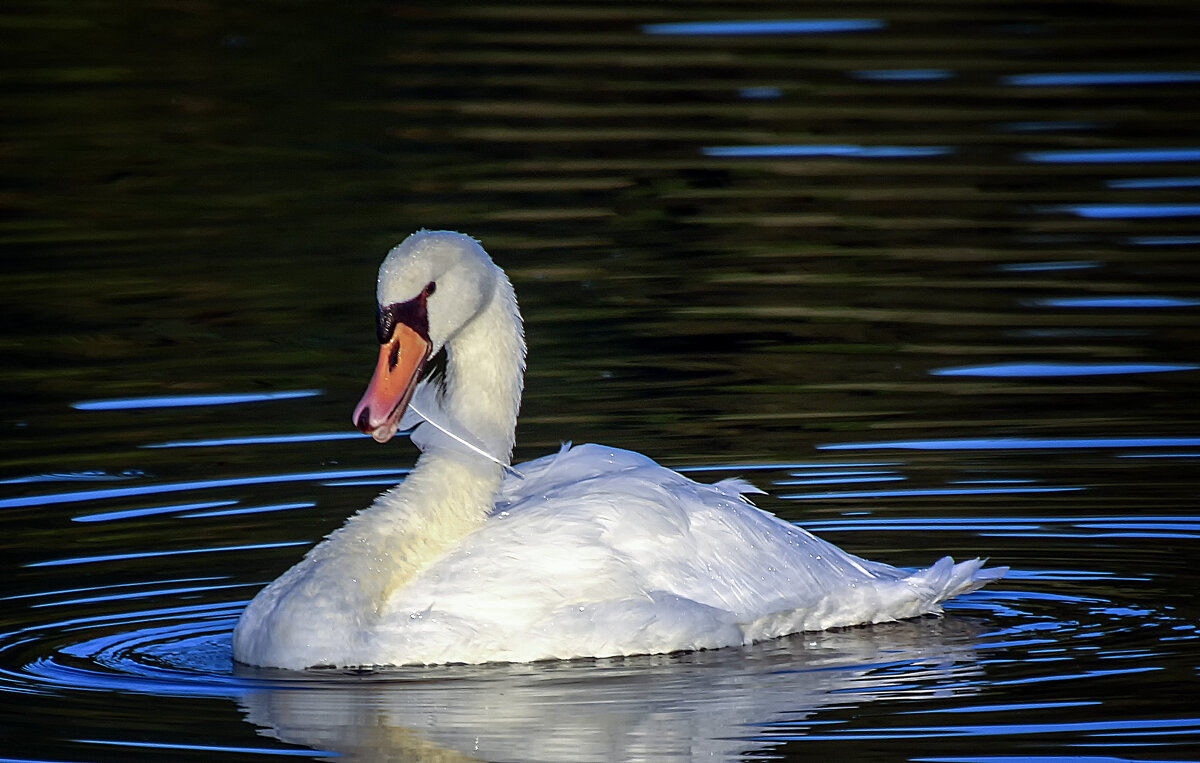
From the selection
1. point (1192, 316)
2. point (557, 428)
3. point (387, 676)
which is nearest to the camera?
point (387, 676)

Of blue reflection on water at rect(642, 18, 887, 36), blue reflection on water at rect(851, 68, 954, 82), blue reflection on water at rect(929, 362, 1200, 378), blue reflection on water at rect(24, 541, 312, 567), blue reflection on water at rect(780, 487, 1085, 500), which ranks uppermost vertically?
blue reflection on water at rect(642, 18, 887, 36)

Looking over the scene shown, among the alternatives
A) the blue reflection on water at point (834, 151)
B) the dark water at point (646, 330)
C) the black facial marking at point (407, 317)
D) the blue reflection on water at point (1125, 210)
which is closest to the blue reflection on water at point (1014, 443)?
the dark water at point (646, 330)

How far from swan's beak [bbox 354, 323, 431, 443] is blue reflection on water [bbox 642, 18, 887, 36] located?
1706 cm

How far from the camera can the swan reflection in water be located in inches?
306

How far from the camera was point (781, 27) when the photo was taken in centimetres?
2592

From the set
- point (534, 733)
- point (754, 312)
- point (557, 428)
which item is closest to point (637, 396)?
point (557, 428)

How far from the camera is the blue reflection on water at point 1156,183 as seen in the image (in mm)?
18250

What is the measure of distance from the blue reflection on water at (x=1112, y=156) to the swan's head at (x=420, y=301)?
1104cm

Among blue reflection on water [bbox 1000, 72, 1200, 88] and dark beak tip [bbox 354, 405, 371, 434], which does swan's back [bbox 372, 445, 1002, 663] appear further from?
blue reflection on water [bbox 1000, 72, 1200, 88]

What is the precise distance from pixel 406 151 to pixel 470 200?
2.32 metres

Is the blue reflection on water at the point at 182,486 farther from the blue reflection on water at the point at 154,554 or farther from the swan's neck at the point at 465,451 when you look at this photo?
the swan's neck at the point at 465,451

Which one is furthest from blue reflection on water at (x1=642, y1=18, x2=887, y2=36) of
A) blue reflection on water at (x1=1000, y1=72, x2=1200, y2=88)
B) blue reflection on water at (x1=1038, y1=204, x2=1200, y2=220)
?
blue reflection on water at (x1=1038, y1=204, x2=1200, y2=220)

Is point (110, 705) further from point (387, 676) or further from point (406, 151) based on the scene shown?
point (406, 151)

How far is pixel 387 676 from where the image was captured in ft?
28.6
